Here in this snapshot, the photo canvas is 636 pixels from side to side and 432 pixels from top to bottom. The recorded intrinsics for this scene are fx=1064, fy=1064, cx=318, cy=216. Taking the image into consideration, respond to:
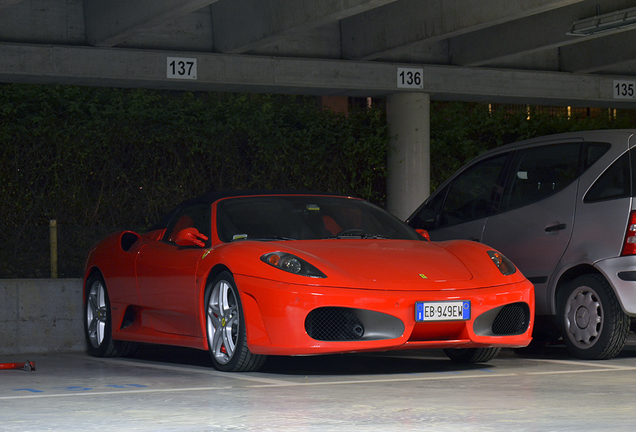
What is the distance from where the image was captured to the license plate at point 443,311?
664 cm

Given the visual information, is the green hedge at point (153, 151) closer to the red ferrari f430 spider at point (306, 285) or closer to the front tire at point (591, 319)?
the red ferrari f430 spider at point (306, 285)

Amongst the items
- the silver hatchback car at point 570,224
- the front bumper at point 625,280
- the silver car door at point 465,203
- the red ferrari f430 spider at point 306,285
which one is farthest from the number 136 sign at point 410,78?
the front bumper at point 625,280

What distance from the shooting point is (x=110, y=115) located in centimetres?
1409

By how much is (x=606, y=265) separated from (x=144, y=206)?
25.0 feet

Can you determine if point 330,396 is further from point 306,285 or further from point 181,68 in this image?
point 181,68

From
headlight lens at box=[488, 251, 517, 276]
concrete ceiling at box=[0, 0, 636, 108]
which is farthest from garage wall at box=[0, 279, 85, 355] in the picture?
headlight lens at box=[488, 251, 517, 276]

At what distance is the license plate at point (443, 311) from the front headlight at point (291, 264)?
25.1 inches

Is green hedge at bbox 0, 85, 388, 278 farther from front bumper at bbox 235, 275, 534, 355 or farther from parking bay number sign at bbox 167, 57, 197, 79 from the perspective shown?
front bumper at bbox 235, 275, 534, 355

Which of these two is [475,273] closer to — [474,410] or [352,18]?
[474,410]

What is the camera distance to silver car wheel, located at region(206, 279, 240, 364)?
6992mm

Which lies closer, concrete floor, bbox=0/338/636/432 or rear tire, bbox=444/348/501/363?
concrete floor, bbox=0/338/636/432

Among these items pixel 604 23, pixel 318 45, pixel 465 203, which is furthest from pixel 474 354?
pixel 318 45

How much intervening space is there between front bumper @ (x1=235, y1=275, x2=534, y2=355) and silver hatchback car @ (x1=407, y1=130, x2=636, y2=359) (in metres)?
1.42

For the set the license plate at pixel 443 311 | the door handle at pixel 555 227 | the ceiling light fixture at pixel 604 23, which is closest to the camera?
the license plate at pixel 443 311
